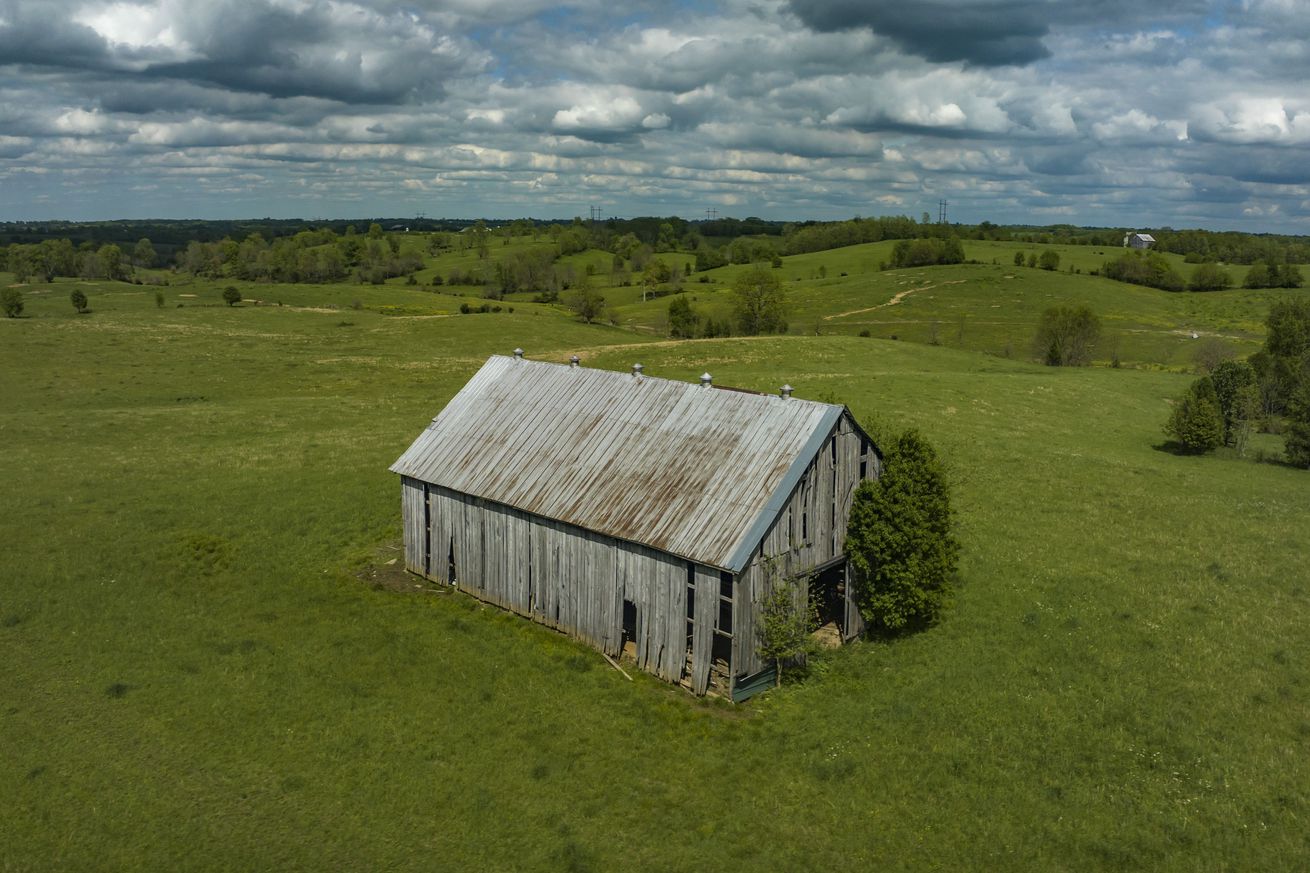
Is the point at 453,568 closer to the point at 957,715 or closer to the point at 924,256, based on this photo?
the point at 957,715

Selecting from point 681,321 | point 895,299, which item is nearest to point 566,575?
point 681,321

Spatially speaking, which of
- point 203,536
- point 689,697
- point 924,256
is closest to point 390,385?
point 203,536

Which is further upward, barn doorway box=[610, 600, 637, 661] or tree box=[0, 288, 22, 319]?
tree box=[0, 288, 22, 319]

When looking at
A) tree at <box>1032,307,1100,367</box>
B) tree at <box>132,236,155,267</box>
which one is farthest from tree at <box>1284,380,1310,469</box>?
tree at <box>132,236,155,267</box>

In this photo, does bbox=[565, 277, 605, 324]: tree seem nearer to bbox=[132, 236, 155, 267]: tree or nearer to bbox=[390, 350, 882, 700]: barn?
bbox=[390, 350, 882, 700]: barn

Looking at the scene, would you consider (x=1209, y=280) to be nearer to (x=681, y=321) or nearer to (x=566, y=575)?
(x=681, y=321)

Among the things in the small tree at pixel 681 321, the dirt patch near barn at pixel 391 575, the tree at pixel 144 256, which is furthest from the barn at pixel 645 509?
the tree at pixel 144 256

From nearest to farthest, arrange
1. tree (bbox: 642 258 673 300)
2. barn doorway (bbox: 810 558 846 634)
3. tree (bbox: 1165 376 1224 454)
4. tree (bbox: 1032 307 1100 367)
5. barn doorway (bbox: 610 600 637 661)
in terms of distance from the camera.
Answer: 1. barn doorway (bbox: 610 600 637 661)
2. barn doorway (bbox: 810 558 846 634)
3. tree (bbox: 1165 376 1224 454)
4. tree (bbox: 1032 307 1100 367)
5. tree (bbox: 642 258 673 300)
